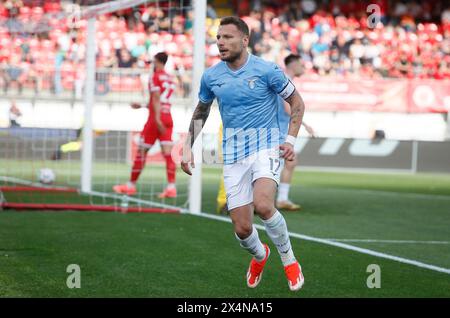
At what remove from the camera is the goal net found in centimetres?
1523

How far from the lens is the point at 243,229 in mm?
7086

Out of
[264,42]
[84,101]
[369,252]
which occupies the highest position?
[264,42]

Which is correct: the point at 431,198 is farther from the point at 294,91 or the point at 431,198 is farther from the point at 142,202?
the point at 294,91

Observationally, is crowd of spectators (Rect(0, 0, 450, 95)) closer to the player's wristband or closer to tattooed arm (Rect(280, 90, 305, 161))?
tattooed arm (Rect(280, 90, 305, 161))

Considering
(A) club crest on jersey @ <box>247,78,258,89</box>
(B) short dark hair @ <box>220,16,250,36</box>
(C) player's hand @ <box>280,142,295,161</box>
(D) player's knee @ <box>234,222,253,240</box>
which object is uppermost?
(B) short dark hair @ <box>220,16,250,36</box>

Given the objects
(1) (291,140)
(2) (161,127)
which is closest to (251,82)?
(1) (291,140)

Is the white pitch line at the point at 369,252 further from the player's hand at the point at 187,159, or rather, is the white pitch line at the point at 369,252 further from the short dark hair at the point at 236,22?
the short dark hair at the point at 236,22

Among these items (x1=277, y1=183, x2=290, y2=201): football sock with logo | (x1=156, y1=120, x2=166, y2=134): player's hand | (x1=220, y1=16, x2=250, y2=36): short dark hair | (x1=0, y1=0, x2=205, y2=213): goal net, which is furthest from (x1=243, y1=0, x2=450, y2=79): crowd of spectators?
(x1=220, y1=16, x2=250, y2=36): short dark hair

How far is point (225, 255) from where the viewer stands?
338 inches

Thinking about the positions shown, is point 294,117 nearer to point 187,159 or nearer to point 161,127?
point 187,159

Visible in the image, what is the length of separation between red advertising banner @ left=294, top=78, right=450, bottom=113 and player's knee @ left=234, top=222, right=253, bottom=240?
60.7 ft

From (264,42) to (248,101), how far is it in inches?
871

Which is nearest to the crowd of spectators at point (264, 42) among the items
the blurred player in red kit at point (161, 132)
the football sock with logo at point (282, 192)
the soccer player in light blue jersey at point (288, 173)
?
the blurred player in red kit at point (161, 132)

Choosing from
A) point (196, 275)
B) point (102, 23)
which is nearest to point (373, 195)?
point (196, 275)
